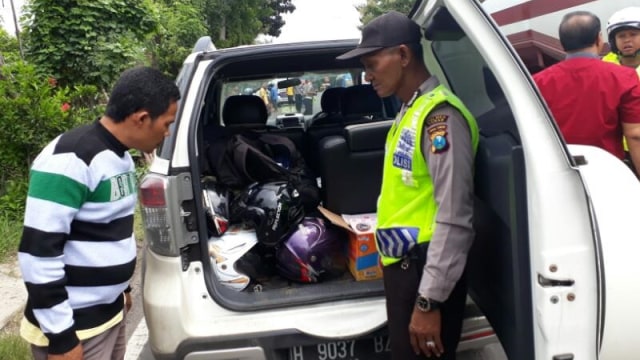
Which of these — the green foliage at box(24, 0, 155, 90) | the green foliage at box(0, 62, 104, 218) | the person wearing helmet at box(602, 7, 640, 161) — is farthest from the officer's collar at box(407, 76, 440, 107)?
the green foliage at box(24, 0, 155, 90)

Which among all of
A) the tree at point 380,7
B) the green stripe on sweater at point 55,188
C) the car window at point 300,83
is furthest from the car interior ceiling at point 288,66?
the tree at point 380,7

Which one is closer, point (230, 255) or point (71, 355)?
point (71, 355)

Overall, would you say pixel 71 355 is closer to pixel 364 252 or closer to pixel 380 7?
pixel 364 252

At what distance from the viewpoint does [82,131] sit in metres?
1.80

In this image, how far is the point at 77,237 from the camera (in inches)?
70.2

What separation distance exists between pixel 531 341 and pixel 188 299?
1352 mm

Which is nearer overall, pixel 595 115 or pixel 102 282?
pixel 102 282

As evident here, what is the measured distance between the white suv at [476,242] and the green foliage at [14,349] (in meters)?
1.53

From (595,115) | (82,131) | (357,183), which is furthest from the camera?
(357,183)

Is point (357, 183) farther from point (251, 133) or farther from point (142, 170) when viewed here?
point (142, 170)

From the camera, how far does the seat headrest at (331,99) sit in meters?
4.64

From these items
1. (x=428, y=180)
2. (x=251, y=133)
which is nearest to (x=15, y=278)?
(x=251, y=133)

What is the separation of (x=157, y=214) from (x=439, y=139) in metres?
1.21

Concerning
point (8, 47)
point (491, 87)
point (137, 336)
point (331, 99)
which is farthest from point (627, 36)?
point (8, 47)
